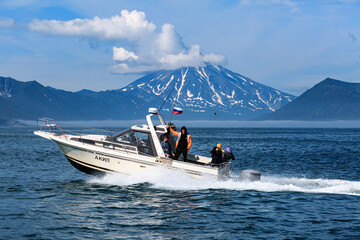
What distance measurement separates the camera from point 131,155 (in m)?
17.5

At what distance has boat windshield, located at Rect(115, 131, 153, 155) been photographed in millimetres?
17891

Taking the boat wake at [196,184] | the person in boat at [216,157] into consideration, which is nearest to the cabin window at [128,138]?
the boat wake at [196,184]

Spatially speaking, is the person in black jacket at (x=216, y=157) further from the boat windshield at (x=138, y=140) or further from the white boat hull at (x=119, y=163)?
the boat windshield at (x=138, y=140)

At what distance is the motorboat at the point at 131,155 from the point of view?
17.0 metres

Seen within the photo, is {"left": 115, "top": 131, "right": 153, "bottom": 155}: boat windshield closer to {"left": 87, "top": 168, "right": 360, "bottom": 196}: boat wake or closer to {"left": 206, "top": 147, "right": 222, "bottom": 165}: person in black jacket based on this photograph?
{"left": 87, "top": 168, "right": 360, "bottom": 196}: boat wake

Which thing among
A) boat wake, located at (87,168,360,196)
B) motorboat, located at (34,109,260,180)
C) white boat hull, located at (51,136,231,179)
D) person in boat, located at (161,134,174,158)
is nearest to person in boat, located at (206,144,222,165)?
motorboat, located at (34,109,260,180)

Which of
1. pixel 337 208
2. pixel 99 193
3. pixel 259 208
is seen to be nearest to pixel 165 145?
pixel 99 193

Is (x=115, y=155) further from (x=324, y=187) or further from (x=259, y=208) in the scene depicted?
(x=324, y=187)

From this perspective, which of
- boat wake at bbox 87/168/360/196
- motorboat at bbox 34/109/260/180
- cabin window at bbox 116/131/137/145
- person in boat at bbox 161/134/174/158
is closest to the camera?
boat wake at bbox 87/168/360/196

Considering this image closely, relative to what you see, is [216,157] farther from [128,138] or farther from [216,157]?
[128,138]

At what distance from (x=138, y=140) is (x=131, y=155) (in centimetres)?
94

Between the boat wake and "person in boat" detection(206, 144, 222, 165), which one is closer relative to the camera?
the boat wake

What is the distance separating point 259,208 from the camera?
1430 centimetres

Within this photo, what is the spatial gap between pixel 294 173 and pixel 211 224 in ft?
53.3
